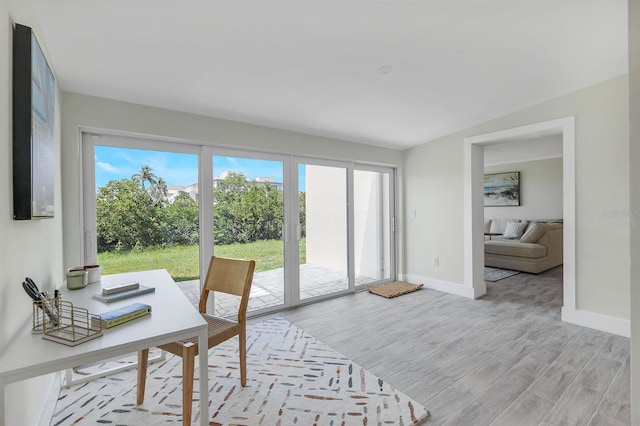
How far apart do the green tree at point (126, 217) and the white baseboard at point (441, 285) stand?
3.53 m

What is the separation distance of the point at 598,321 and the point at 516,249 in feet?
8.75

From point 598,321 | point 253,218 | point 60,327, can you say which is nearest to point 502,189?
point 598,321

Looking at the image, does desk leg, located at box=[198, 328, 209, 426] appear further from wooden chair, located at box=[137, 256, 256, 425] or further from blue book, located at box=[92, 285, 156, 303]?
blue book, located at box=[92, 285, 156, 303]

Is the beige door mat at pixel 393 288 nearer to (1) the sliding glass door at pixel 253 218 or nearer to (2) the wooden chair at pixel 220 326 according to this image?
(1) the sliding glass door at pixel 253 218

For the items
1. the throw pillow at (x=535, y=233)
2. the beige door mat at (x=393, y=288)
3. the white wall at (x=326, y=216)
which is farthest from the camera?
the throw pillow at (x=535, y=233)

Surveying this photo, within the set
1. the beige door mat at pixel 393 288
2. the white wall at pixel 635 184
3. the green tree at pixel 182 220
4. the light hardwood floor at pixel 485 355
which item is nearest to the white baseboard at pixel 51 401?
the green tree at pixel 182 220

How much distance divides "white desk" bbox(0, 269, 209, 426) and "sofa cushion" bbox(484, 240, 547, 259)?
5705 mm

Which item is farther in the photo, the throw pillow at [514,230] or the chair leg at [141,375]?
the throw pillow at [514,230]

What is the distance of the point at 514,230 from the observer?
20.6 feet

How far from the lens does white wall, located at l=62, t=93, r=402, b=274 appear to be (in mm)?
2258

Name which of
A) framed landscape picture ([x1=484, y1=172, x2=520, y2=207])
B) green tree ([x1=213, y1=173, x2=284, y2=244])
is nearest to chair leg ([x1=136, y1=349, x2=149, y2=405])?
green tree ([x1=213, y1=173, x2=284, y2=244])

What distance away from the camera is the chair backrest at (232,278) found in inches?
75.7

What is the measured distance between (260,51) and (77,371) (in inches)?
105

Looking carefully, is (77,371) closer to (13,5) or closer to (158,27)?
(13,5)
